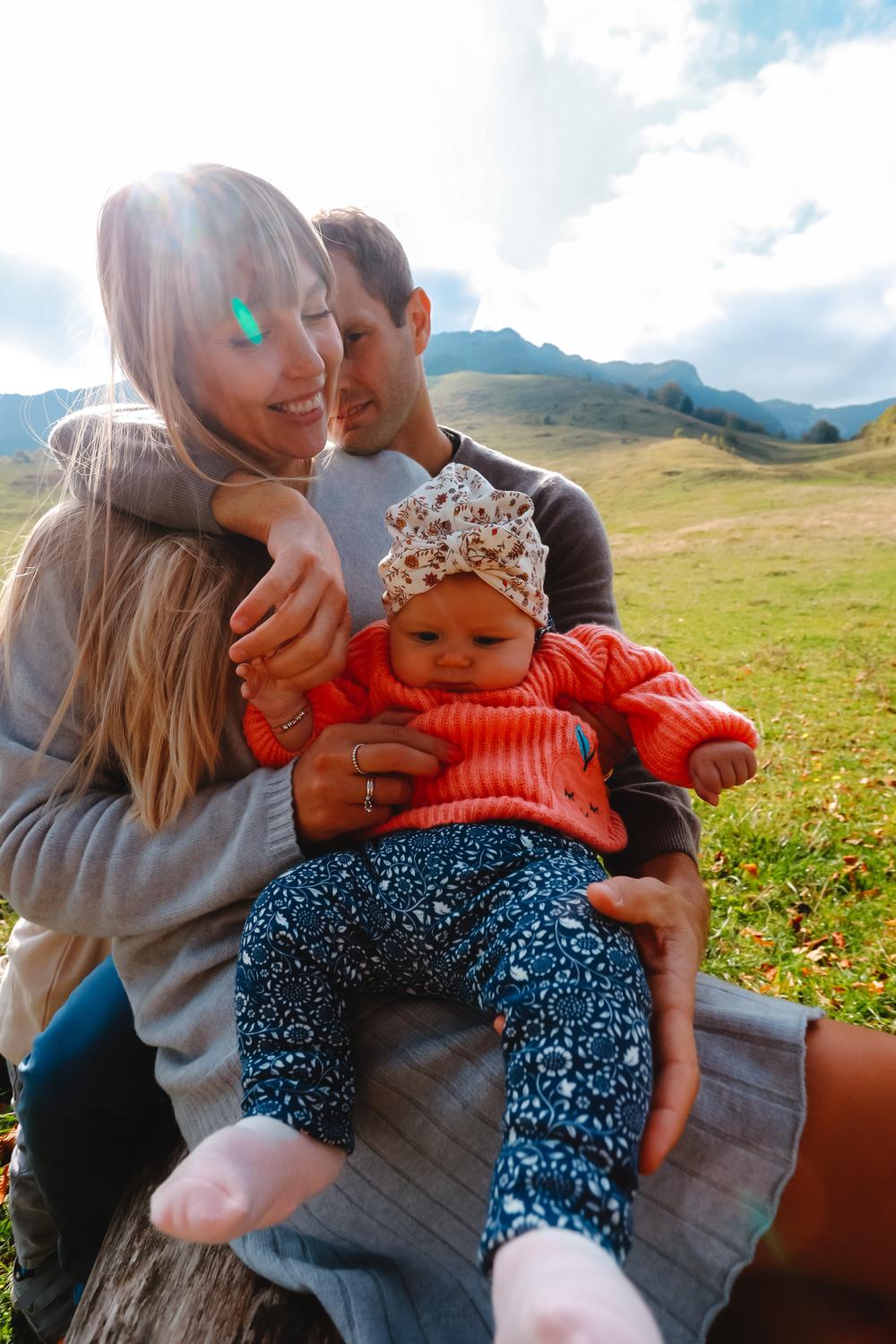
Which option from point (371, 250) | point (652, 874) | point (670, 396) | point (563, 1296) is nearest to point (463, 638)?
point (652, 874)

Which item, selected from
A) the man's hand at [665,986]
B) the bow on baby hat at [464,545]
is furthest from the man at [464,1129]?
the bow on baby hat at [464,545]

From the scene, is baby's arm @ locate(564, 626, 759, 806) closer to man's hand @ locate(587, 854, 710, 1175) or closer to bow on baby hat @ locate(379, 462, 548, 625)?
bow on baby hat @ locate(379, 462, 548, 625)

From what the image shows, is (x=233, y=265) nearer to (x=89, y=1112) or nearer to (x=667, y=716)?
(x=667, y=716)

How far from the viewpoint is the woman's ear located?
387 cm

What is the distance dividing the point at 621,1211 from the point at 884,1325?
32.1 inches

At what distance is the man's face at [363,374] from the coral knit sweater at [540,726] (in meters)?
1.45

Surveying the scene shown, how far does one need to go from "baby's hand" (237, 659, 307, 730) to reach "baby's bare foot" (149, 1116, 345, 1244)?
930 millimetres

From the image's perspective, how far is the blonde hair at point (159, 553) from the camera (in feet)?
6.66

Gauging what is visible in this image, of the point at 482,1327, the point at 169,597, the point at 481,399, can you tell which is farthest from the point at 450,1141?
the point at 481,399

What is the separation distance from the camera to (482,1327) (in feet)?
4.99

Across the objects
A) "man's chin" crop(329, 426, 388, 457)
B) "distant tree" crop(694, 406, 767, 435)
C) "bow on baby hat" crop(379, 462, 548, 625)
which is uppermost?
"man's chin" crop(329, 426, 388, 457)

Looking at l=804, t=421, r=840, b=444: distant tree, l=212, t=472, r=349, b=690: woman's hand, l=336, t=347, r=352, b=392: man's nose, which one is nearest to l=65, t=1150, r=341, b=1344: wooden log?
l=212, t=472, r=349, b=690: woman's hand

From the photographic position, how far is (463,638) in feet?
7.02

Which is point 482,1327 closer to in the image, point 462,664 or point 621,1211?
point 621,1211
